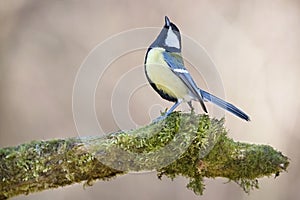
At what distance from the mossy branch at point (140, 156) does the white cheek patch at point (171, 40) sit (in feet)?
0.82

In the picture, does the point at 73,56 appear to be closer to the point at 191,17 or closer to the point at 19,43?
the point at 19,43

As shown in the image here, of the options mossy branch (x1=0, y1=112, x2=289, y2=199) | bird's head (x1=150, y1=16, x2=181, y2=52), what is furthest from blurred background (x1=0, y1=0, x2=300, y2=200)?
mossy branch (x1=0, y1=112, x2=289, y2=199)

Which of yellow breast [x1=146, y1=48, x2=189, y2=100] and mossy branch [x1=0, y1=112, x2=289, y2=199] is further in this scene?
yellow breast [x1=146, y1=48, x2=189, y2=100]

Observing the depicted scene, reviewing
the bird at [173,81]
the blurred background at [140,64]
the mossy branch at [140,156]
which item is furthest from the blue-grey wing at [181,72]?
the blurred background at [140,64]

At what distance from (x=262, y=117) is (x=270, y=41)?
0.48 m

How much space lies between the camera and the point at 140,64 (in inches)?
124

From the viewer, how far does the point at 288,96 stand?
3207 millimetres

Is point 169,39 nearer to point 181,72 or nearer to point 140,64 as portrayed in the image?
point 181,72

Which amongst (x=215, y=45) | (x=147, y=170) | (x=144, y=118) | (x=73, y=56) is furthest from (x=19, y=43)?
(x=147, y=170)

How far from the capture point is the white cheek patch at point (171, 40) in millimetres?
1432

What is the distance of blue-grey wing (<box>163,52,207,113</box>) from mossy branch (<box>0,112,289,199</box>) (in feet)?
0.36

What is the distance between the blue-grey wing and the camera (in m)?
1.35

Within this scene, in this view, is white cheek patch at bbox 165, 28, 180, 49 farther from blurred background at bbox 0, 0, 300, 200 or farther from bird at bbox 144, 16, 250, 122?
blurred background at bbox 0, 0, 300, 200

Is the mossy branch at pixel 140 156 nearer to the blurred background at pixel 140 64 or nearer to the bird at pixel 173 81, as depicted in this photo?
the bird at pixel 173 81
